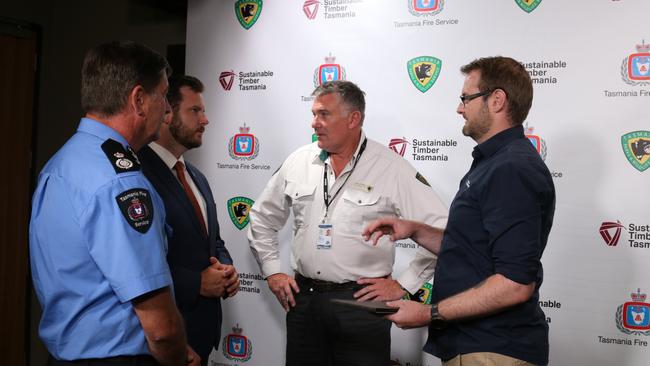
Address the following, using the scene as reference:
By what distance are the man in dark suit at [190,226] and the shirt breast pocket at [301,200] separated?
17.2 inches

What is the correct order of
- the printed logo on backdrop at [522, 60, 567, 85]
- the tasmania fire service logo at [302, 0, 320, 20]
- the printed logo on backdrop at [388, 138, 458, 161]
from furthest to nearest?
1. the tasmania fire service logo at [302, 0, 320, 20]
2. the printed logo on backdrop at [388, 138, 458, 161]
3. the printed logo on backdrop at [522, 60, 567, 85]

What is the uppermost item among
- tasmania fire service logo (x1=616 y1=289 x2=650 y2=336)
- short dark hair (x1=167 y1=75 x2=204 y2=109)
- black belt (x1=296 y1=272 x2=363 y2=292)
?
short dark hair (x1=167 y1=75 x2=204 y2=109)

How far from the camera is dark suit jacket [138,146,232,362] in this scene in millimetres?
2254

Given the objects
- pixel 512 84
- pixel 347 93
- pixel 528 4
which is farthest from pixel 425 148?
pixel 512 84

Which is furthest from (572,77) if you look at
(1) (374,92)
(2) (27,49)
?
(2) (27,49)

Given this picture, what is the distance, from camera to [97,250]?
1.35 meters

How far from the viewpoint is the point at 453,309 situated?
5.73 ft

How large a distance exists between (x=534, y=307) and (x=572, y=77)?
5.20 feet

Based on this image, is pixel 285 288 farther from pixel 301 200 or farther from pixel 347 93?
pixel 347 93

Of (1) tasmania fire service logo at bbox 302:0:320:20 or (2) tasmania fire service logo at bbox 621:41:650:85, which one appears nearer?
(2) tasmania fire service logo at bbox 621:41:650:85

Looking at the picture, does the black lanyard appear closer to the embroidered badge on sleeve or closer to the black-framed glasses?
the black-framed glasses

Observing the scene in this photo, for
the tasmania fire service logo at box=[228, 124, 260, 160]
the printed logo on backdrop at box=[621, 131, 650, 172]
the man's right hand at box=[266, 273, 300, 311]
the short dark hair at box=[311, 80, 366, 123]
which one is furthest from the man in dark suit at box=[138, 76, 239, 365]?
the printed logo on backdrop at box=[621, 131, 650, 172]

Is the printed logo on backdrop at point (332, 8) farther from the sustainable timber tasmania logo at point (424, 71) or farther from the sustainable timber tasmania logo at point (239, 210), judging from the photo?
the sustainable timber tasmania logo at point (239, 210)

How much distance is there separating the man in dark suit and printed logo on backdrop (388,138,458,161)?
1189 mm
